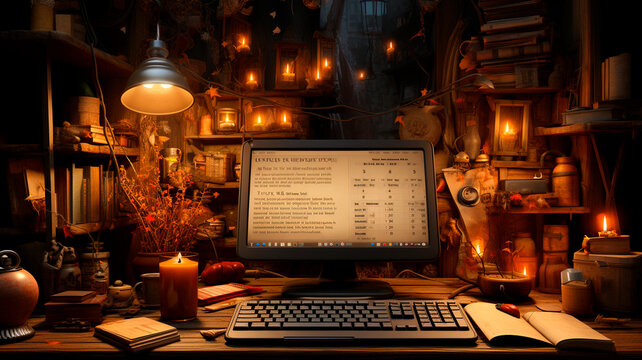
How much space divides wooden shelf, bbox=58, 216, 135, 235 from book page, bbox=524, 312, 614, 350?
196 cm

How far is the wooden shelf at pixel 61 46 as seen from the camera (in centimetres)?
164

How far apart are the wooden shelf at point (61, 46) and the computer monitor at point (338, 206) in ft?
3.52

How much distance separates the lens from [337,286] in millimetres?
1344

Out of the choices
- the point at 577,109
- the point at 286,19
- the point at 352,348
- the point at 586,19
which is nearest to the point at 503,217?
the point at 577,109

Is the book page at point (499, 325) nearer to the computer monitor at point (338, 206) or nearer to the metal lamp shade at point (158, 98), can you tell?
the computer monitor at point (338, 206)

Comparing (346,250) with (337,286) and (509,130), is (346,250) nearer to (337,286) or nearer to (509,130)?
(337,286)

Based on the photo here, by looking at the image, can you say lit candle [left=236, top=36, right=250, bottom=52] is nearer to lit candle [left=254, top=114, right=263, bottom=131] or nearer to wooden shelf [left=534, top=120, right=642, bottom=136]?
lit candle [left=254, top=114, right=263, bottom=131]

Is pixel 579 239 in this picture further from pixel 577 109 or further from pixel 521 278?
pixel 521 278

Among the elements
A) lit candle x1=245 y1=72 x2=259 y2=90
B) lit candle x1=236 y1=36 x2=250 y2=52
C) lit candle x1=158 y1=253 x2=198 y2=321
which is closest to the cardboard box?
lit candle x1=158 y1=253 x2=198 y2=321

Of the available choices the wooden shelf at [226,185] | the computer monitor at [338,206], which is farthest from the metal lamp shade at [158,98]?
the wooden shelf at [226,185]

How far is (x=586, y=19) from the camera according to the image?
6.57ft

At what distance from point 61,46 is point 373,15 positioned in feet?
13.2

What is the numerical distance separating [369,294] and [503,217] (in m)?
1.57

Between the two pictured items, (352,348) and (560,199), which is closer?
(352,348)
